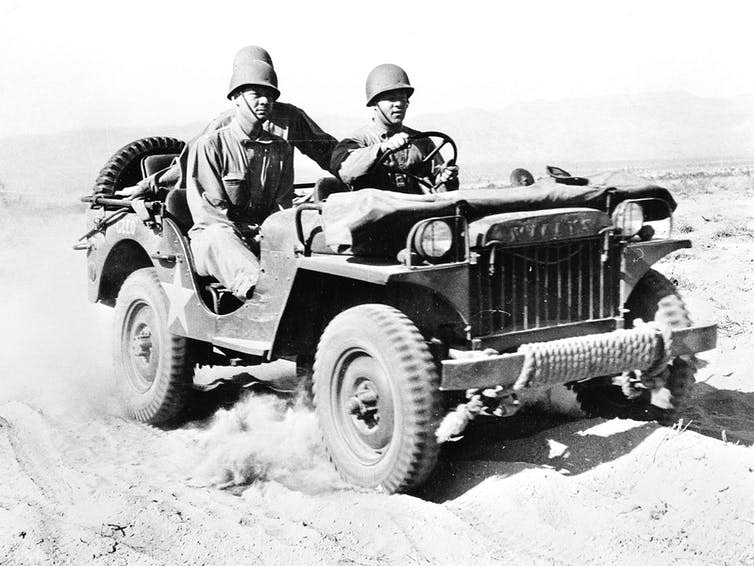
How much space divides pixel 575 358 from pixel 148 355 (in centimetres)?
327

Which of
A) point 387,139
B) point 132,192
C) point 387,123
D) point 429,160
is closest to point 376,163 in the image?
point 387,139

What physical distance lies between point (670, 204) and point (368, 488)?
2289mm

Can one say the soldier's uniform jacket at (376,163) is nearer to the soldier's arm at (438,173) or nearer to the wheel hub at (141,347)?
the soldier's arm at (438,173)

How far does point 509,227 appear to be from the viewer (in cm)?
434

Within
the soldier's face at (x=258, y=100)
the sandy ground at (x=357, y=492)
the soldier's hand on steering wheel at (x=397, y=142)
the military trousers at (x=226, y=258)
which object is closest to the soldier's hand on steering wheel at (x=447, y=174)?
the soldier's hand on steering wheel at (x=397, y=142)

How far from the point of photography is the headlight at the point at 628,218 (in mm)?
4785

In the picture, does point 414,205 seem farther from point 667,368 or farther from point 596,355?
point 667,368

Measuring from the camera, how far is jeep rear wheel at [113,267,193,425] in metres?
6.05

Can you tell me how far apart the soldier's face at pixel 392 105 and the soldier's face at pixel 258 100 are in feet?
2.35

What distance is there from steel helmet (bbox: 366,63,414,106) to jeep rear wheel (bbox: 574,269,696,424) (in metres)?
1.99

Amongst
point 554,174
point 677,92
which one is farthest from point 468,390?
point 677,92

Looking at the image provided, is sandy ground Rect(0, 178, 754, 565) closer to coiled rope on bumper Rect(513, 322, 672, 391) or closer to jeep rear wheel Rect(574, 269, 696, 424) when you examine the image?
jeep rear wheel Rect(574, 269, 696, 424)

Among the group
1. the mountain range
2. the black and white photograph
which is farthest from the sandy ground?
the mountain range

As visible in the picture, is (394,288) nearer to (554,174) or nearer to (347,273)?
(347,273)
